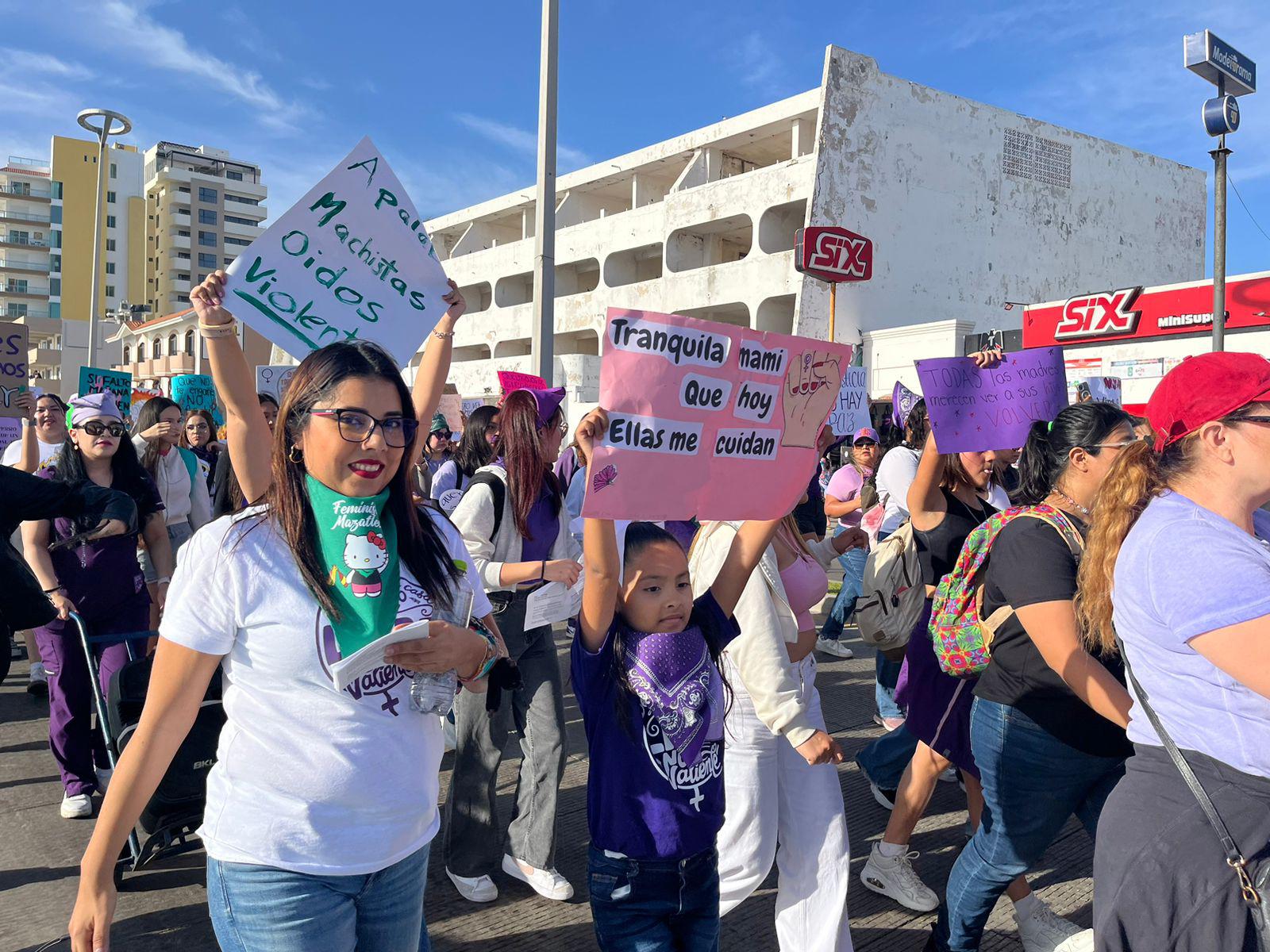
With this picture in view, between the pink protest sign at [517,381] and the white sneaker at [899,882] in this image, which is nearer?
the white sneaker at [899,882]

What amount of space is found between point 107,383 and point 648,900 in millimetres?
10566

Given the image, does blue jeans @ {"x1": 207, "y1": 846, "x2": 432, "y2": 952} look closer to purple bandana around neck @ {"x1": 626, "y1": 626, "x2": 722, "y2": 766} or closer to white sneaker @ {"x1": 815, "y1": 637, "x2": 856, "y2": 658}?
purple bandana around neck @ {"x1": 626, "y1": 626, "x2": 722, "y2": 766}

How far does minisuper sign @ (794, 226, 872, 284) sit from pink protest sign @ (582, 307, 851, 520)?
929 inches

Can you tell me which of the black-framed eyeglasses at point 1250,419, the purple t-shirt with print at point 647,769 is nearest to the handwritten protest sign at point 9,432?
the purple t-shirt with print at point 647,769

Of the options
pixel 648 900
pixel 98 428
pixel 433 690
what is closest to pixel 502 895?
pixel 648 900

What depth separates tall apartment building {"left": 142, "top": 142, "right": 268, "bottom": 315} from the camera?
8162 centimetres

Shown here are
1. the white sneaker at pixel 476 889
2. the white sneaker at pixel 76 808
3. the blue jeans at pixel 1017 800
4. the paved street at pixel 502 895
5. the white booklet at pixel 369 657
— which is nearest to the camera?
the white booklet at pixel 369 657

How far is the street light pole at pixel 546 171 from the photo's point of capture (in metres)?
9.69

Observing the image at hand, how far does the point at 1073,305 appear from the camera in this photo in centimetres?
2464

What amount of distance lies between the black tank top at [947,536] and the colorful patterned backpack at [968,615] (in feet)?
3.13

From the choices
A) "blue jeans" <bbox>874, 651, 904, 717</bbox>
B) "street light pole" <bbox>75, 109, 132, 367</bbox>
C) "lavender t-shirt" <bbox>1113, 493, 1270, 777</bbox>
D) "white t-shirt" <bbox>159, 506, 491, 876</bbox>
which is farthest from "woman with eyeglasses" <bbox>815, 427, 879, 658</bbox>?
"street light pole" <bbox>75, 109, 132, 367</bbox>

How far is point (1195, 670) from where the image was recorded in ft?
6.40

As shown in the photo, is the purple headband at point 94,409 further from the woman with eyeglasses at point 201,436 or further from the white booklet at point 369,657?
the white booklet at point 369,657

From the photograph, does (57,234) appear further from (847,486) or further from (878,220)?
(847,486)
